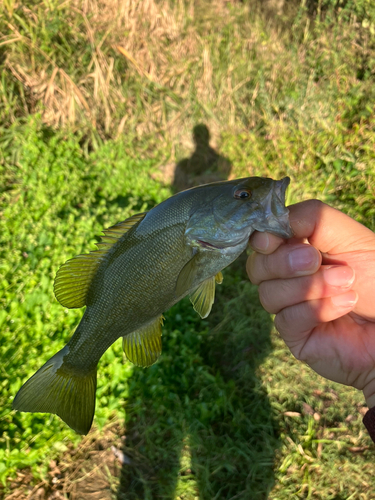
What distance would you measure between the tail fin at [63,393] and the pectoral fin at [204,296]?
654mm

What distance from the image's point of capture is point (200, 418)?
3027 millimetres

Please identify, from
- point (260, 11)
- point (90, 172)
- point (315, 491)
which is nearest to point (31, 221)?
point (90, 172)

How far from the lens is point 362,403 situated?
3.14 meters

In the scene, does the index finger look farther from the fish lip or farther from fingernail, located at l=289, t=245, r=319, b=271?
the fish lip

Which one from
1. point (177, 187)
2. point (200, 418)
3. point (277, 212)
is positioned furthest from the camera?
point (177, 187)

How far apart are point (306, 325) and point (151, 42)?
4960 mm

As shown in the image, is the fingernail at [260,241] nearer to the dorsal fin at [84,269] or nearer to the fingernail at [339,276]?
the fingernail at [339,276]

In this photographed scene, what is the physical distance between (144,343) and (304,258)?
2.94 feet

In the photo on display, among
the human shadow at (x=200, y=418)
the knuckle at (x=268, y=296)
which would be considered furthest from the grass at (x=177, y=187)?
the knuckle at (x=268, y=296)

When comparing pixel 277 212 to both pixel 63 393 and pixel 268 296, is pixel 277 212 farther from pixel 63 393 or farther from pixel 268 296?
pixel 63 393

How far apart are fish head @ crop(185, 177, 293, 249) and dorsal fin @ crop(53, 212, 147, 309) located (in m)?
0.30

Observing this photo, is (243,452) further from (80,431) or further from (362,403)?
(80,431)

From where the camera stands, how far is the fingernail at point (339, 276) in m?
1.66

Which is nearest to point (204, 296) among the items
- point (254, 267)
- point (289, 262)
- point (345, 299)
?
point (254, 267)
